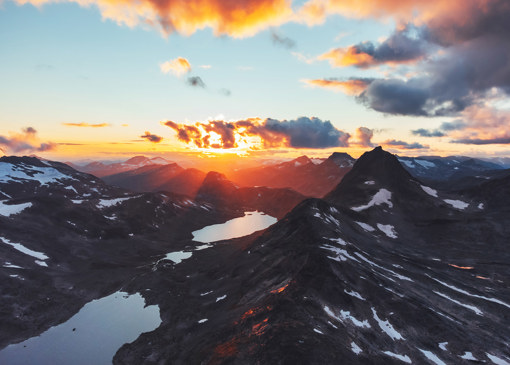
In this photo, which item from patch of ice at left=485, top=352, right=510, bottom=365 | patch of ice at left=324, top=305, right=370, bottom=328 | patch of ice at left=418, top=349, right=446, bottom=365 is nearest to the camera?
patch of ice at left=418, top=349, right=446, bottom=365

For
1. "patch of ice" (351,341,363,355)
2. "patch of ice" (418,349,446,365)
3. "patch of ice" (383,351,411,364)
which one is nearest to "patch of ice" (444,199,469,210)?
"patch of ice" (418,349,446,365)

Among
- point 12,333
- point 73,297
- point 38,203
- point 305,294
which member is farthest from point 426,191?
point 38,203

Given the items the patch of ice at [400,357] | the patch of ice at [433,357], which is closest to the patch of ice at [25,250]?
the patch of ice at [400,357]

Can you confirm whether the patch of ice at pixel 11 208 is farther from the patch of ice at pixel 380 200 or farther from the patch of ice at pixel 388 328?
the patch of ice at pixel 380 200

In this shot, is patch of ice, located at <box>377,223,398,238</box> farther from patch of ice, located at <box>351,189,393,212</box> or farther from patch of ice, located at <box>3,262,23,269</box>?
patch of ice, located at <box>3,262,23,269</box>

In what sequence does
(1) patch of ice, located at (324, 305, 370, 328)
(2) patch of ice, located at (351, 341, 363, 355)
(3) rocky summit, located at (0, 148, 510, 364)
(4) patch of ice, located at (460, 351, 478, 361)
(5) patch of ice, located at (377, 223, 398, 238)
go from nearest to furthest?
1. (2) patch of ice, located at (351, 341, 363, 355)
2. (4) patch of ice, located at (460, 351, 478, 361)
3. (3) rocky summit, located at (0, 148, 510, 364)
4. (1) patch of ice, located at (324, 305, 370, 328)
5. (5) patch of ice, located at (377, 223, 398, 238)

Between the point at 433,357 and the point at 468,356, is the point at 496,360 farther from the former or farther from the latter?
the point at 433,357
